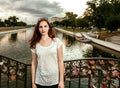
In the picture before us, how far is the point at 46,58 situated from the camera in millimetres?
4051

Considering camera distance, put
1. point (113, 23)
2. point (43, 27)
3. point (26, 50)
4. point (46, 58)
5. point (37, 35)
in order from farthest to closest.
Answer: point (113, 23), point (26, 50), point (37, 35), point (43, 27), point (46, 58)

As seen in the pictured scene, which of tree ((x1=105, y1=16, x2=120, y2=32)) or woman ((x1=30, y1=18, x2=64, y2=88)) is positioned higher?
woman ((x1=30, y1=18, x2=64, y2=88))

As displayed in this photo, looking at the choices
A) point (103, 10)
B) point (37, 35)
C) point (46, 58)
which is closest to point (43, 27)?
point (37, 35)

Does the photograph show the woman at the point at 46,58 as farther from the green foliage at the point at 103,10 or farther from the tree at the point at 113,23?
the green foliage at the point at 103,10

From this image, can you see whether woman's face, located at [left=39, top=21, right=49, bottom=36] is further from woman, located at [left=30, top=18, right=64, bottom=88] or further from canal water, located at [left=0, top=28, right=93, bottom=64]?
canal water, located at [left=0, top=28, right=93, bottom=64]

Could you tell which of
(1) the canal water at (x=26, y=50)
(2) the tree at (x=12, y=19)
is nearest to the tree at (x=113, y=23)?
(1) the canal water at (x=26, y=50)

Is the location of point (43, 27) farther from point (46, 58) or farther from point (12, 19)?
point (12, 19)

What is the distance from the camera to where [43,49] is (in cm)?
406

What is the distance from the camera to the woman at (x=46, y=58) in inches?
160

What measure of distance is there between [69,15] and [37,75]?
544 feet

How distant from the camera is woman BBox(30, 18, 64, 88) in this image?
13.3 feet

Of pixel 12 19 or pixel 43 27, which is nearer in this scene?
pixel 43 27

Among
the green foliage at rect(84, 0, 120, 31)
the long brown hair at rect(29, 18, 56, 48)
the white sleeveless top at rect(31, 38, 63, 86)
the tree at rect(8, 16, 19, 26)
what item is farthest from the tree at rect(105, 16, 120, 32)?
the tree at rect(8, 16, 19, 26)

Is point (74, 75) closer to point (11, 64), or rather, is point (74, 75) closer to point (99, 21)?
point (11, 64)
